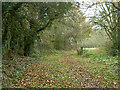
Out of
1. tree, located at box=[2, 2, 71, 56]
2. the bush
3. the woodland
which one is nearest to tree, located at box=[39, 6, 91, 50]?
the woodland

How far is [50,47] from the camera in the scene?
18.0m

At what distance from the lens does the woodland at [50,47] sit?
5.54 m

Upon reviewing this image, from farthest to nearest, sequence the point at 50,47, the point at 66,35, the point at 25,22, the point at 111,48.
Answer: the point at 66,35, the point at 50,47, the point at 111,48, the point at 25,22

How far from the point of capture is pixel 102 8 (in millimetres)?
11750

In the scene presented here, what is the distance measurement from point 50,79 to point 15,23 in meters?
4.53

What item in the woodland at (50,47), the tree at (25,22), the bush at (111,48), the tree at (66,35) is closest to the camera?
the woodland at (50,47)

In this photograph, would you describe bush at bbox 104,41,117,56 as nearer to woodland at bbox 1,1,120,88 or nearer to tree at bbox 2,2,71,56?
woodland at bbox 1,1,120,88

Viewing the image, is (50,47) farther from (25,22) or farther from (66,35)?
(25,22)

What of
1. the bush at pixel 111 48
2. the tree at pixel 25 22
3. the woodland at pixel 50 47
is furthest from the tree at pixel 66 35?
the tree at pixel 25 22

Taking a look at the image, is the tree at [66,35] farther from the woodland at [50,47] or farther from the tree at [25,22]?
the tree at [25,22]

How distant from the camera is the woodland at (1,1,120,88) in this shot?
5535mm

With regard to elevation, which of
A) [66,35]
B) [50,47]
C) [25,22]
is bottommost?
[50,47]

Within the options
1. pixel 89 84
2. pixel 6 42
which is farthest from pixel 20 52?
pixel 89 84

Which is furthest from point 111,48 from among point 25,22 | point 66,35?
point 25,22
